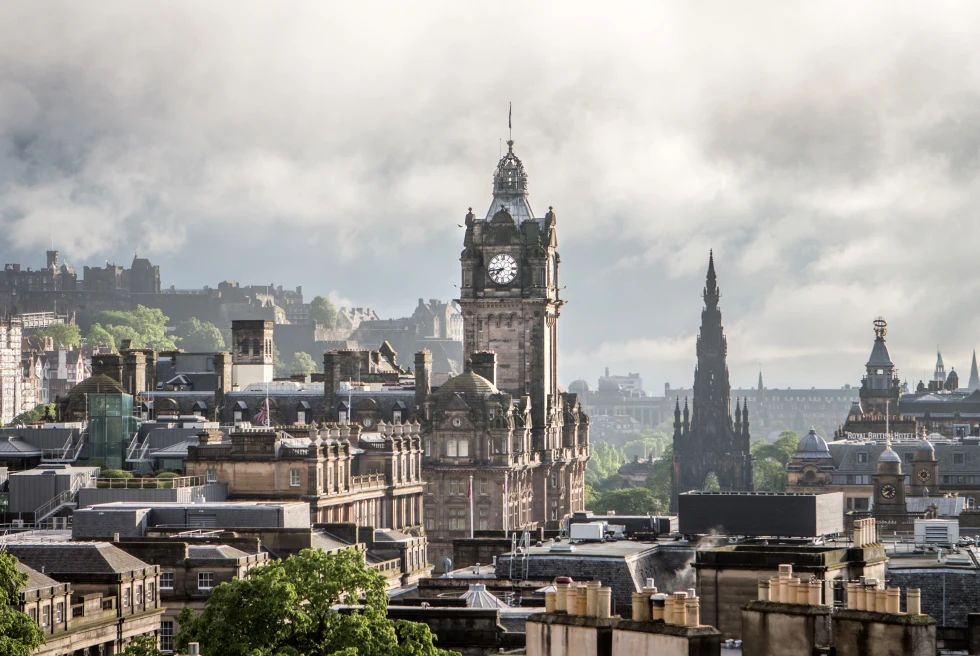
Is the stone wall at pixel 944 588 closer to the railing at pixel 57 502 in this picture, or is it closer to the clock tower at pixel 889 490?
the railing at pixel 57 502

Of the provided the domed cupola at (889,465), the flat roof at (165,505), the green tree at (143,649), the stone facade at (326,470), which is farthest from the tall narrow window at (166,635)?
the domed cupola at (889,465)

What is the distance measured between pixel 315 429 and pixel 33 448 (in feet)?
64.9

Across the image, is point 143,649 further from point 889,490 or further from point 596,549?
point 889,490

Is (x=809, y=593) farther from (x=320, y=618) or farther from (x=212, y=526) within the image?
(x=212, y=526)

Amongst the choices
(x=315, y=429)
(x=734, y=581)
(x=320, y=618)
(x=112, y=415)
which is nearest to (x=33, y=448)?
(x=112, y=415)

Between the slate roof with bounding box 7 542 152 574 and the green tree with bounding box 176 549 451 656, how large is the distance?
72.2 ft

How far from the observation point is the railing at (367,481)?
568ft

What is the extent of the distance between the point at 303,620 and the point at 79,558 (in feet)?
97.3

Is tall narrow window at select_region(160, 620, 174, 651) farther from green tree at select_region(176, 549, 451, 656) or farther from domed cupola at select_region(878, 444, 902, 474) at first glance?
domed cupola at select_region(878, 444, 902, 474)

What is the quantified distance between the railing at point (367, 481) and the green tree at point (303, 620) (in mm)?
92871

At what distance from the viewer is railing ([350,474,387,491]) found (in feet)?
568

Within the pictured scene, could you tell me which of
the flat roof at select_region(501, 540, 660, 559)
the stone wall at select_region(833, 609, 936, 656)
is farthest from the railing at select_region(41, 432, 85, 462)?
the stone wall at select_region(833, 609, 936, 656)

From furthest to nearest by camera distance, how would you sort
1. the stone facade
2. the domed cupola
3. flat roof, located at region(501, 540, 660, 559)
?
the domed cupola → the stone facade → flat roof, located at region(501, 540, 660, 559)

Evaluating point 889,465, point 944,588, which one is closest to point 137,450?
point 889,465
